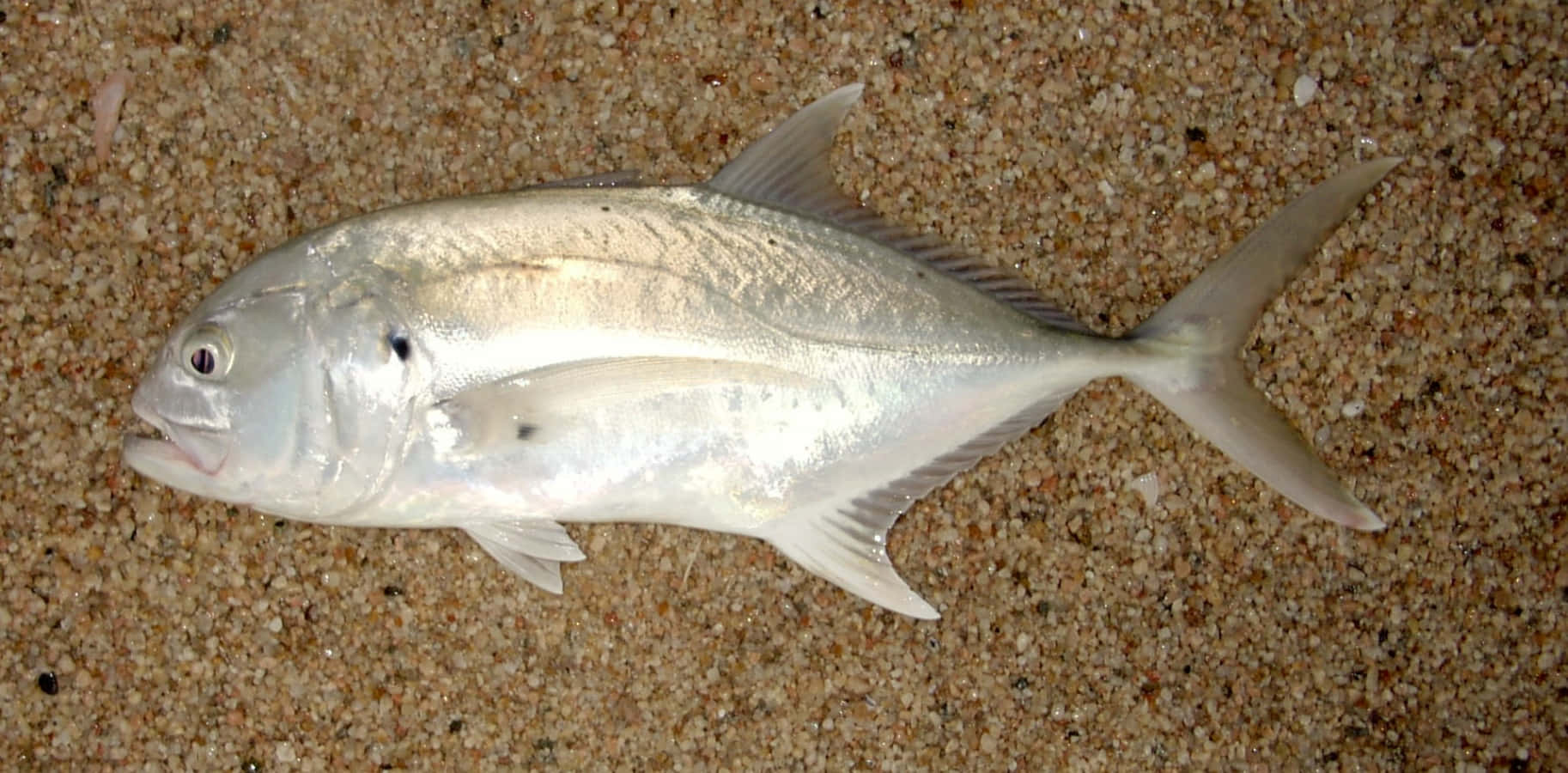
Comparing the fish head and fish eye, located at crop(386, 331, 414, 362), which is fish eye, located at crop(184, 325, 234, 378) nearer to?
the fish head

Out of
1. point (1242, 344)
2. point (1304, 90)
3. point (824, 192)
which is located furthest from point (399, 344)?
point (1304, 90)

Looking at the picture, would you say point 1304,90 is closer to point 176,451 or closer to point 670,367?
point 670,367

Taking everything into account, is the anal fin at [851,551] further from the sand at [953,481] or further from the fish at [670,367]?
the sand at [953,481]

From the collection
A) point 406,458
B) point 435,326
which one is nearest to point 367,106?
point 435,326

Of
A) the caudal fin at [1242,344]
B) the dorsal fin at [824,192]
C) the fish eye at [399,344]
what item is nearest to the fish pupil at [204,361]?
the fish eye at [399,344]

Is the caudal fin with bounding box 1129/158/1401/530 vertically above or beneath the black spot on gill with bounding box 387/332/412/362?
beneath

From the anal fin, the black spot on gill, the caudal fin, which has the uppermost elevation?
the black spot on gill

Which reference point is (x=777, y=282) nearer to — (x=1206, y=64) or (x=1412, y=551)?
(x=1206, y=64)

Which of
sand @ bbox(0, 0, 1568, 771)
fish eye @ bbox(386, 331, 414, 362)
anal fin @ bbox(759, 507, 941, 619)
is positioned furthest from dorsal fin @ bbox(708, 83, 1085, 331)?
fish eye @ bbox(386, 331, 414, 362)
